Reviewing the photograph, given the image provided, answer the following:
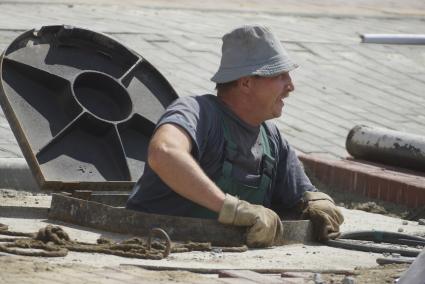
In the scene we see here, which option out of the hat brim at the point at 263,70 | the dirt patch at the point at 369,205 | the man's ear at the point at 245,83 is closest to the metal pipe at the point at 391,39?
the hat brim at the point at 263,70

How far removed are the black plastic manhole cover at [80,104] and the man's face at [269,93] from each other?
1084 millimetres

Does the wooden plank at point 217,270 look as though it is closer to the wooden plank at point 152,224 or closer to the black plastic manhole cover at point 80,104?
the wooden plank at point 152,224

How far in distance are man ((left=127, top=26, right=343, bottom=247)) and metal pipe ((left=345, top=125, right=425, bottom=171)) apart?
2120 millimetres

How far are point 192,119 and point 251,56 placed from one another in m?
0.49

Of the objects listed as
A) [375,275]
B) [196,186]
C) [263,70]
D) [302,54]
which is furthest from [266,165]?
[302,54]

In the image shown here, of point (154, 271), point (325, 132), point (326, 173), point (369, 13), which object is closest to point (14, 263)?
point (154, 271)

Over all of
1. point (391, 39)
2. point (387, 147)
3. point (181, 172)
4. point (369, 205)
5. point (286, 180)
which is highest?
point (391, 39)

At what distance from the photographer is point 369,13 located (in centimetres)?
1524

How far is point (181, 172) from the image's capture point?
21.2ft

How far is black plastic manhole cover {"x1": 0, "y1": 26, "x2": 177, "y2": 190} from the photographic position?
7570 millimetres

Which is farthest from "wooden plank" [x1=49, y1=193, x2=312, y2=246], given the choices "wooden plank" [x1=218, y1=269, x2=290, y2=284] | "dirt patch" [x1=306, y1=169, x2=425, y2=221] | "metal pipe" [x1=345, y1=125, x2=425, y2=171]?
"metal pipe" [x1=345, y1=125, x2=425, y2=171]

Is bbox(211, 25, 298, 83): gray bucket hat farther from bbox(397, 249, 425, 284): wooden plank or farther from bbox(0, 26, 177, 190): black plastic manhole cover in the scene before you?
bbox(397, 249, 425, 284): wooden plank

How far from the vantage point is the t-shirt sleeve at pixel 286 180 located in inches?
286

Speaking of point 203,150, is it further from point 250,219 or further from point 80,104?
point 80,104
